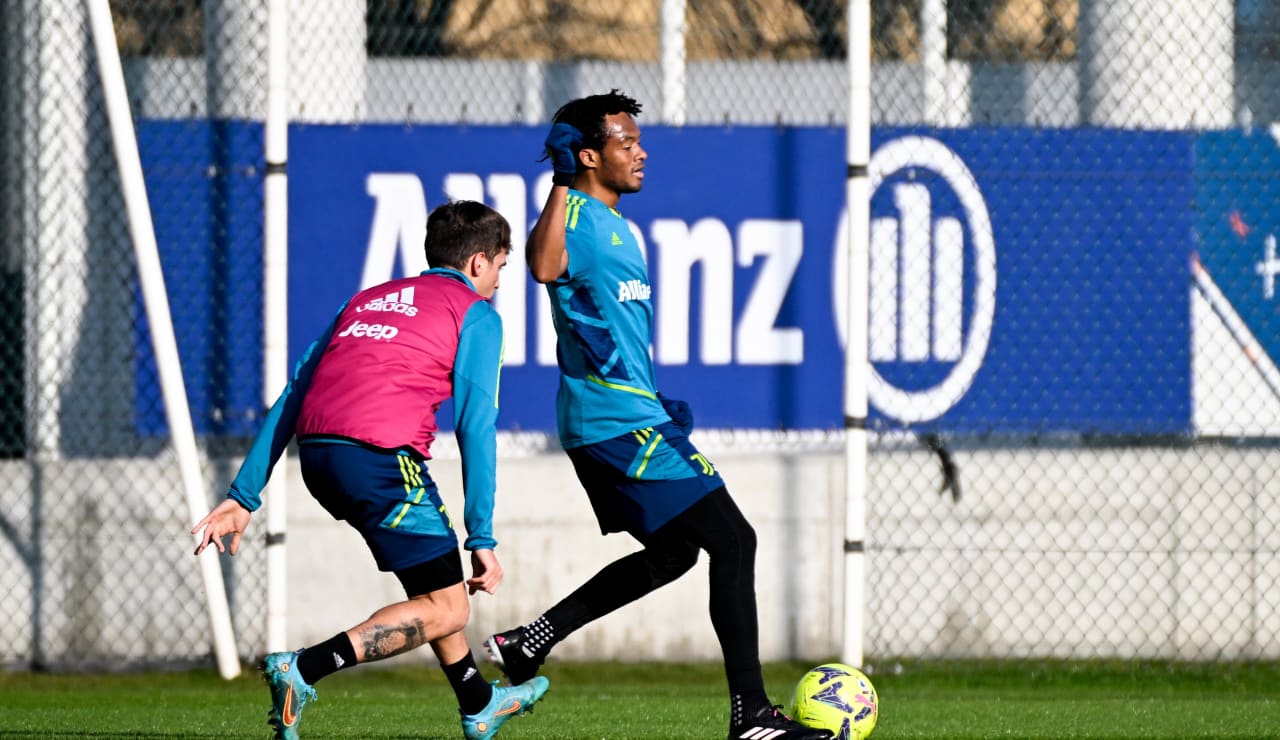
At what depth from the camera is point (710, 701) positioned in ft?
24.7

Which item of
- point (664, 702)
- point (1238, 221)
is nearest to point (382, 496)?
point (664, 702)

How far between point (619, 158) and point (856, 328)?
2608 millimetres

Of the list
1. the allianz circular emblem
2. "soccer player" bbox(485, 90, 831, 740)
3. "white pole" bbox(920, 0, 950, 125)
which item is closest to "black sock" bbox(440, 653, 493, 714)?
"soccer player" bbox(485, 90, 831, 740)

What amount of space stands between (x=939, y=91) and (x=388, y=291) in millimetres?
4808

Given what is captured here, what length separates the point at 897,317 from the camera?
8.76m

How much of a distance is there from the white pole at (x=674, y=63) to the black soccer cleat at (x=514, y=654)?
4.08 metres

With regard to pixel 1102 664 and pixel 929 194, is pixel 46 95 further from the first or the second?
pixel 1102 664

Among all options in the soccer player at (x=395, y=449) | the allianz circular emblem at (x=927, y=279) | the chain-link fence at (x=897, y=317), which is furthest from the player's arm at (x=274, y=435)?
the allianz circular emblem at (x=927, y=279)

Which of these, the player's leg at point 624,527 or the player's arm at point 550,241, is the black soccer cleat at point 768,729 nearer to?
the player's leg at point 624,527

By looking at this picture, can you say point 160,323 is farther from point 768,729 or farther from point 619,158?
point 768,729

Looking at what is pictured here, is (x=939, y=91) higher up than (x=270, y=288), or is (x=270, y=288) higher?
(x=939, y=91)

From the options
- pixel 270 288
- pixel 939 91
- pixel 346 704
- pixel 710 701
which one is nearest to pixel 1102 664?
pixel 710 701

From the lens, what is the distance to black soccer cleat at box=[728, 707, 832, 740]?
17.2 feet

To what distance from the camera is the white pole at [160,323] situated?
7.92 metres
